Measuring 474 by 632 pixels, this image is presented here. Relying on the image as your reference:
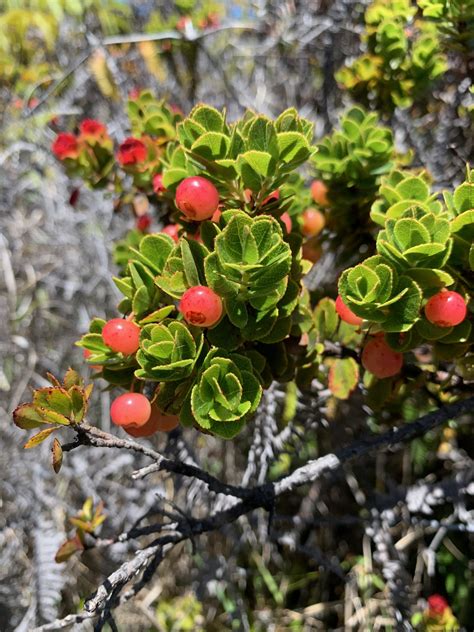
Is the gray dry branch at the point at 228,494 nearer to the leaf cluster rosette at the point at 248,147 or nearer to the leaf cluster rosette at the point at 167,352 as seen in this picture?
the leaf cluster rosette at the point at 167,352

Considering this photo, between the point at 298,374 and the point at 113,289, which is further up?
the point at 298,374

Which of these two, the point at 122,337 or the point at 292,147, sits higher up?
the point at 292,147

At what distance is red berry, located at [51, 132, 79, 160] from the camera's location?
48.2 inches

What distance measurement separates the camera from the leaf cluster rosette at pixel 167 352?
0.68 meters

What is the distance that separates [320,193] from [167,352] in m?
0.59

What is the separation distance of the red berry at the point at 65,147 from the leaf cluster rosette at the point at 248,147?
55 cm

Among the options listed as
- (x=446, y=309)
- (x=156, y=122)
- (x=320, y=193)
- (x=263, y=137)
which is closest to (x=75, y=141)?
(x=156, y=122)

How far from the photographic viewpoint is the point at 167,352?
0.69 meters

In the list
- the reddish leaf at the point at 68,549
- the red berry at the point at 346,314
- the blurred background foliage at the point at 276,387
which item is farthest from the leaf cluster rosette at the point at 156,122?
the reddish leaf at the point at 68,549

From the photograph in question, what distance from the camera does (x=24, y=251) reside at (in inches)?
87.1

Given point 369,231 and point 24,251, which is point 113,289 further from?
point 369,231

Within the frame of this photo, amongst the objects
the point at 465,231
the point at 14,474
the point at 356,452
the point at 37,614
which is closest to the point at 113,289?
the point at 14,474

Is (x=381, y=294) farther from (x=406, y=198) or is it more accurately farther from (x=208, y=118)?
(x=208, y=118)

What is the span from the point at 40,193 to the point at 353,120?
Answer: 1.58 m
